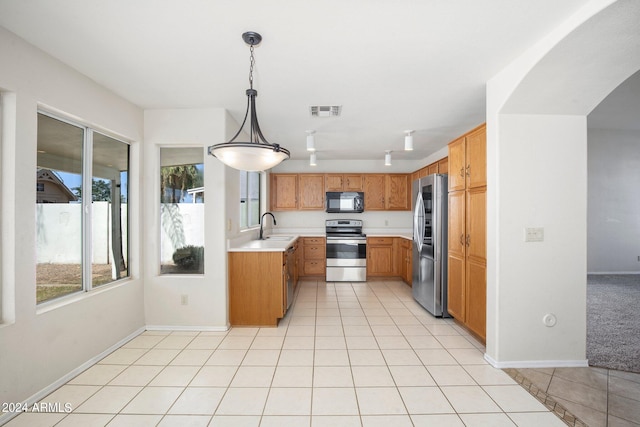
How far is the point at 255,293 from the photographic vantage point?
126 inches

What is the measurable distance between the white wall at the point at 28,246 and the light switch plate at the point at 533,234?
3.63 meters

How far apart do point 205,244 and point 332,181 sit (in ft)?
10.5

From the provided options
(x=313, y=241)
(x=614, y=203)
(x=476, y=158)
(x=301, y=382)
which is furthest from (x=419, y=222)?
(x=614, y=203)

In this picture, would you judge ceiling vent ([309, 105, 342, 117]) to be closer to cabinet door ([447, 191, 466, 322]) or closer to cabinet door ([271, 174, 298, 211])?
cabinet door ([447, 191, 466, 322])

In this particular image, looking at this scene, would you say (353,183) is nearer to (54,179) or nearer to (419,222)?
(419,222)

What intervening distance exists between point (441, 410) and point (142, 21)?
3.02 meters

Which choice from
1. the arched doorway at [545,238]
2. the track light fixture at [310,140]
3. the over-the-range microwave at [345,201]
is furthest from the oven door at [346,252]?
the arched doorway at [545,238]

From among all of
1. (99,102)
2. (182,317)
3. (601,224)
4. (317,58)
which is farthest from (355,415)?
(601,224)

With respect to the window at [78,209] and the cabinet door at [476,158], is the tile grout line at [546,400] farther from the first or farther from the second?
the window at [78,209]

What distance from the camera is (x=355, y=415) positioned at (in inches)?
68.8

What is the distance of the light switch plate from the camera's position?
2268 mm

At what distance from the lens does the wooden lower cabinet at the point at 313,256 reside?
545cm

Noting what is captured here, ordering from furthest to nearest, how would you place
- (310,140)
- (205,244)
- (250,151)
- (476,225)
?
(310,140) → (205,244) → (476,225) → (250,151)

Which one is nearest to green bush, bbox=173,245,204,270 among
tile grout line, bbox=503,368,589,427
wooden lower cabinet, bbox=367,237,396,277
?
tile grout line, bbox=503,368,589,427
